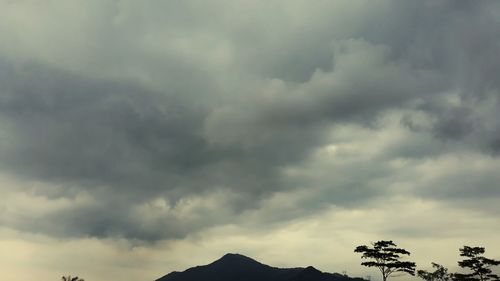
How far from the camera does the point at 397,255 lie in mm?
85938

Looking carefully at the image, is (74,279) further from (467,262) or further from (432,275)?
(432,275)

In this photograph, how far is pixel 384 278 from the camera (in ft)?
283

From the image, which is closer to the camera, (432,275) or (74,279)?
(74,279)

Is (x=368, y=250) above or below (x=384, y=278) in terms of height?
above

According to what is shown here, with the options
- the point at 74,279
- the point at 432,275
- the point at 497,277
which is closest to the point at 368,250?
the point at 497,277

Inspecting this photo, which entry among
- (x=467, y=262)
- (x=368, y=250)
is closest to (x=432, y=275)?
(x=467, y=262)

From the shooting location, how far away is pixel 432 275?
115562 millimetres

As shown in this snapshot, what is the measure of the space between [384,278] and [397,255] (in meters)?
5.13

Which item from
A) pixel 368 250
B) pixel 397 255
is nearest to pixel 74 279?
pixel 368 250

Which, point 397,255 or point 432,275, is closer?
point 397,255

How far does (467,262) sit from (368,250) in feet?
61.5

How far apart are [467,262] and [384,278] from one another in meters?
15.9

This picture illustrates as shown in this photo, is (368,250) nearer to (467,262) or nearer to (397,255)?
(397,255)

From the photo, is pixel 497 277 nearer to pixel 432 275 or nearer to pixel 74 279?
pixel 432 275
